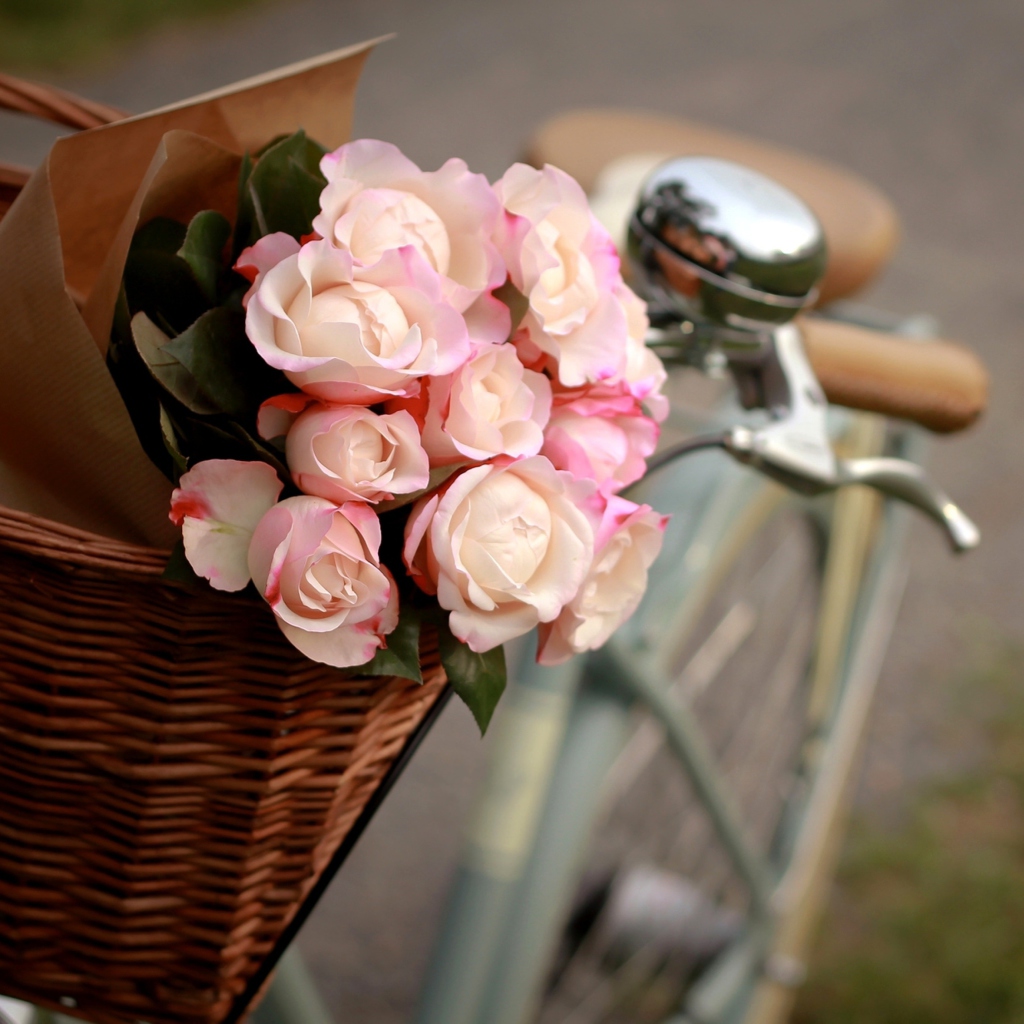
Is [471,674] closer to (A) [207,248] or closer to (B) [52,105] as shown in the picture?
(A) [207,248]

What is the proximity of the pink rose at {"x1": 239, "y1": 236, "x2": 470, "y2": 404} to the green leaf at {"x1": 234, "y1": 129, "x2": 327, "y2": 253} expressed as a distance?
36 mm

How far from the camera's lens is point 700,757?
1.11 metres

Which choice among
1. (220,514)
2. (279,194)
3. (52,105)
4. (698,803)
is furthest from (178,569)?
(698,803)

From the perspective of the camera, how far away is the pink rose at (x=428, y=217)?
426 millimetres

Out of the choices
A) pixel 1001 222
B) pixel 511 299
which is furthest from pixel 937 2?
pixel 511 299

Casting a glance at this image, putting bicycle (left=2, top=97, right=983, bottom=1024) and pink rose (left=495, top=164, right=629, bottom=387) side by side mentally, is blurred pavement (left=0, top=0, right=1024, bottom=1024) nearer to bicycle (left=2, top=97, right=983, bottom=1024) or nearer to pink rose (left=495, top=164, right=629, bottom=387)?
bicycle (left=2, top=97, right=983, bottom=1024)

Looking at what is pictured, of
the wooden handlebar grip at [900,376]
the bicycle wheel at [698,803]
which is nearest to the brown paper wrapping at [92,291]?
the wooden handlebar grip at [900,376]

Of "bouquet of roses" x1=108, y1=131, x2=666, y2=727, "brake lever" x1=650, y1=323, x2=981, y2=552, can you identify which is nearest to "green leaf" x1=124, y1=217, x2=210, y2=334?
"bouquet of roses" x1=108, y1=131, x2=666, y2=727

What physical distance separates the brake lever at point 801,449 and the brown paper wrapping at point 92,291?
0.88 ft

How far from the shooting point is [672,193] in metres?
0.66

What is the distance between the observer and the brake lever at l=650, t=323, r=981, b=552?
0.65 metres

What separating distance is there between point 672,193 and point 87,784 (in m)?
0.43

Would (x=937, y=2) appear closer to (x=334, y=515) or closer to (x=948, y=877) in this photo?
(x=948, y=877)

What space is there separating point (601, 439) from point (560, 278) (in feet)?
0.21
